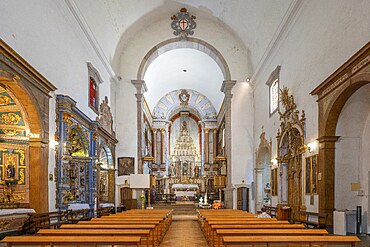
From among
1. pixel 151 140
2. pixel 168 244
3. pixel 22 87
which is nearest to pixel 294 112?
pixel 168 244

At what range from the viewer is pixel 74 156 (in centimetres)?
1619

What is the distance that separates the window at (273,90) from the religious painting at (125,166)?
27.4 feet

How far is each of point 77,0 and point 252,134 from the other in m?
12.3

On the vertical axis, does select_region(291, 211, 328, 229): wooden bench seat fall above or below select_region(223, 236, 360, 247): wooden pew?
below

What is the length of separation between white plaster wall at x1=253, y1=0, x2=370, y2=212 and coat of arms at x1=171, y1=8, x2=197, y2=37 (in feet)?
21.7

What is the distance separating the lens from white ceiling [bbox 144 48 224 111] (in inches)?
1104

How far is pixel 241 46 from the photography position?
23297 mm

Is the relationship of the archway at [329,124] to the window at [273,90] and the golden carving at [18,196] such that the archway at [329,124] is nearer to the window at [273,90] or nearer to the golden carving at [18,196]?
the window at [273,90]

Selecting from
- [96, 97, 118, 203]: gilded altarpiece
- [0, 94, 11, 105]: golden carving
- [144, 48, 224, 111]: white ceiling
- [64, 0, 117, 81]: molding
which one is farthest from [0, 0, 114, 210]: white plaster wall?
[144, 48, 224, 111]: white ceiling

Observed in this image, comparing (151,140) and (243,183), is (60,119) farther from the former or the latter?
(151,140)

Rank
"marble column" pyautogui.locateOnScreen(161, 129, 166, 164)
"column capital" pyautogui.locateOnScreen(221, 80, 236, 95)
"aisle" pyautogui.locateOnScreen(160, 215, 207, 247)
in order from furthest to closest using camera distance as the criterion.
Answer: "marble column" pyautogui.locateOnScreen(161, 129, 166, 164), "column capital" pyautogui.locateOnScreen(221, 80, 236, 95), "aisle" pyautogui.locateOnScreen(160, 215, 207, 247)

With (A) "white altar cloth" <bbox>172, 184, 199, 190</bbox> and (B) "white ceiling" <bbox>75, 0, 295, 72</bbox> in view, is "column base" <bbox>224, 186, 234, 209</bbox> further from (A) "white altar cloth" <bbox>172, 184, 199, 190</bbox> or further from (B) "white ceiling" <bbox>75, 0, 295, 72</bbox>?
(A) "white altar cloth" <bbox>172, 184, 199, 190</bbox>

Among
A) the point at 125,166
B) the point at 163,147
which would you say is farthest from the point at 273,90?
the point at 163,147

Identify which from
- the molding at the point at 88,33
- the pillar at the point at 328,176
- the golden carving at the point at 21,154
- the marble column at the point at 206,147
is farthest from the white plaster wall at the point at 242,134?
the golden carving at the point at 21,154
